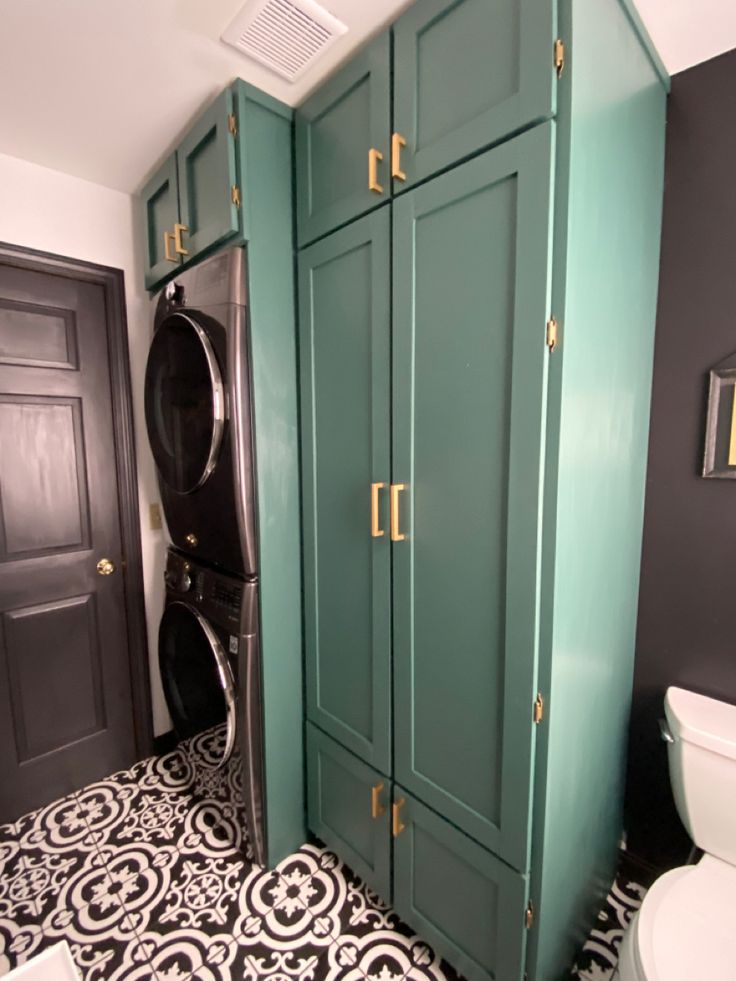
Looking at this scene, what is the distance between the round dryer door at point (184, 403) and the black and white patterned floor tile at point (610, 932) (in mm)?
1788

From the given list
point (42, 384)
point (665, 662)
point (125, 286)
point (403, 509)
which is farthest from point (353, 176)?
point (665, 662)

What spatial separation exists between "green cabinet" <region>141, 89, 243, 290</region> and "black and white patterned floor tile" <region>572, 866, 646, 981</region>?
7.59ft

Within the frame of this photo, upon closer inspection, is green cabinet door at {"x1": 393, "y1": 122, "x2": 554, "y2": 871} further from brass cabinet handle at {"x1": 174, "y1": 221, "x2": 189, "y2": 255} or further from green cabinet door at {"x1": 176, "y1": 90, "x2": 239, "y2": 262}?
brass cabinet handle at {"x1": 174, "y1": 221, "x2": 189, "y2": 255}

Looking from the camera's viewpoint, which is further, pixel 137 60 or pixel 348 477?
pixel 348 477

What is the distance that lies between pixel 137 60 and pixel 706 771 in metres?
2.39

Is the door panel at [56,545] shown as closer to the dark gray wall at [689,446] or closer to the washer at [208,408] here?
the washer at [208,408]

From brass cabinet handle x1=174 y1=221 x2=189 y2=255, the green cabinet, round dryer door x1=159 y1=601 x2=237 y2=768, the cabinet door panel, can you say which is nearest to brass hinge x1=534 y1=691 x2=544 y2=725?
the cabinet door panel

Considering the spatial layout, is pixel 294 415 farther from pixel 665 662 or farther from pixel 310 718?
pixel 665 662

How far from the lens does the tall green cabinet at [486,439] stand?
0.92 meters

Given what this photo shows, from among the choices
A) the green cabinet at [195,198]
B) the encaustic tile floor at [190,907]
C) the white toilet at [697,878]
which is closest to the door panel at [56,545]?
the encaustic tile floor at [190,907]

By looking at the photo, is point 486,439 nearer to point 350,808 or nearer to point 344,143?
point 344,143

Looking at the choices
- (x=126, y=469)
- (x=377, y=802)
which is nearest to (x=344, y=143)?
(x=126, y=469)

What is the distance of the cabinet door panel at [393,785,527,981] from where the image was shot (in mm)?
1084

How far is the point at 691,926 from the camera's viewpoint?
38.4 inches
